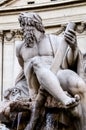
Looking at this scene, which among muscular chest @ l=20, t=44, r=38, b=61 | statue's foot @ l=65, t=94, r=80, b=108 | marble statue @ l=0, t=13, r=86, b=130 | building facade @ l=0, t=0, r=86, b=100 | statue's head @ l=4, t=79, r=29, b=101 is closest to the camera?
statue's foot @ l=65, t=94, r=80, b=108

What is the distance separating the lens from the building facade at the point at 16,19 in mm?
40031

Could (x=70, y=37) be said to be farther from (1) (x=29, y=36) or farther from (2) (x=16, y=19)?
→ (2) (x=16, y=19)

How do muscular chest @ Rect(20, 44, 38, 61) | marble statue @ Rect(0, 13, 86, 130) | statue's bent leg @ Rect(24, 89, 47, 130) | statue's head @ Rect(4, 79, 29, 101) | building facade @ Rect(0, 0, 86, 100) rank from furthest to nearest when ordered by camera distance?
Answer: building facade @ Rect(0, 0, 86, 100) < statue's head @ Rect(4, 79, 29, 101) < muscular chest @ Rect(20, 44, 38, 61) < statue's bent leg @ Rect(24, 89, 47, 130) < marble statue @ Rect(0, 13, 86, 130)

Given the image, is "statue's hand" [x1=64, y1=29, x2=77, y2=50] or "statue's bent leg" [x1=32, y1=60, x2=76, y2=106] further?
"statue's hand" [x1=64, y1=29, x2=77, y2=50]

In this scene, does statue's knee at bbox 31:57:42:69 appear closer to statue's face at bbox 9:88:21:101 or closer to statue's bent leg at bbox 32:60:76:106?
statue's bent leg at bbox 32:60:76:106

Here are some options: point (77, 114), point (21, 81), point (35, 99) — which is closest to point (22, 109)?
point (35, 99)

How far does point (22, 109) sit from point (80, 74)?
2.73 feet

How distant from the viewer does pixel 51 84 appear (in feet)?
24.7

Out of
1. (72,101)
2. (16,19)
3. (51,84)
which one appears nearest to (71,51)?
(51,84)

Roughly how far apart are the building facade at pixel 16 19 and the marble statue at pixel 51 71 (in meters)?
31.0

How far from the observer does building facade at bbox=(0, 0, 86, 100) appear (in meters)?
40.0

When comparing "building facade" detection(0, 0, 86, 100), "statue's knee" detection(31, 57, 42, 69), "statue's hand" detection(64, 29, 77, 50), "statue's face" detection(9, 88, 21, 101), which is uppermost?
"building facade" detection(0, 0, 86, 100)

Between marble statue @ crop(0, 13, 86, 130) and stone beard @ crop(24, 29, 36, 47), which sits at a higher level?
stone beard @ crop(24, 29, 36, 47)

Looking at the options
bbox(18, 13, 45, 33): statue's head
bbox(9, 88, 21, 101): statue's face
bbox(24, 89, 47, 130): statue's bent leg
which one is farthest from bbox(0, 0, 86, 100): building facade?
bbox(24, 89, 47, 130): statue's bent leg
